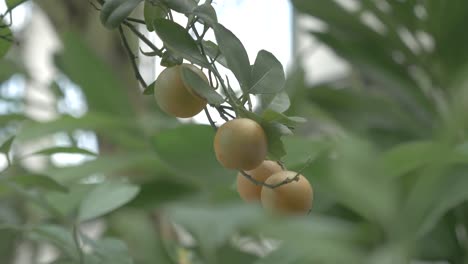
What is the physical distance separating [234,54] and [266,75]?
1cm

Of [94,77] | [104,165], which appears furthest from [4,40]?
[94,77]

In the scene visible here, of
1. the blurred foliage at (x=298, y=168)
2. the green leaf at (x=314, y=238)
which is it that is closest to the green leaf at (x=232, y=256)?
A: the blurred foliage at (x=298, y=168)

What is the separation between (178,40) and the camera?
0.20 m

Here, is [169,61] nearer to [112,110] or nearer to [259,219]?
[259,219]

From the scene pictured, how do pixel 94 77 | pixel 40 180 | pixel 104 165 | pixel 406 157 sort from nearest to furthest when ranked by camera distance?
pixel 40 180, pixel 406 157, pixel 104 165, pixel 94 77

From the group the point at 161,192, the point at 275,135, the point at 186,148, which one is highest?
the point at 275,135

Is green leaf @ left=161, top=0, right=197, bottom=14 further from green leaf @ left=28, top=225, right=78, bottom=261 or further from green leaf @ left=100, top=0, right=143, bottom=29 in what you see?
green leaf @ left=28, top=225, right=78, bottom=261

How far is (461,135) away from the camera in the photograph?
0.53 m

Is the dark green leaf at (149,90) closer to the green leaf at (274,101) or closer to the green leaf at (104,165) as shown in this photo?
the green leaf at (274,101)

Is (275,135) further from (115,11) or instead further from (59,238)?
(59,238)

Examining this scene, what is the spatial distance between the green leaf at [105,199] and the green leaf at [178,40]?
5.9 inches

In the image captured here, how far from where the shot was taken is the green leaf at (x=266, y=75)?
8.3 inches

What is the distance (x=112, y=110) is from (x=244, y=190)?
0.57 meters

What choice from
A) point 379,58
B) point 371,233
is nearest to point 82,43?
point 379,58
